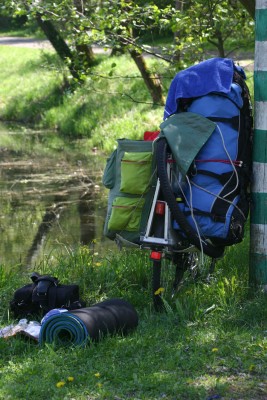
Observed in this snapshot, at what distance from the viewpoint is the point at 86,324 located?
16.7ft

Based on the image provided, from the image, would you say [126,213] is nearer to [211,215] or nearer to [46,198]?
[211,215]

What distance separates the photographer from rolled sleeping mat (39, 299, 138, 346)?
509cm

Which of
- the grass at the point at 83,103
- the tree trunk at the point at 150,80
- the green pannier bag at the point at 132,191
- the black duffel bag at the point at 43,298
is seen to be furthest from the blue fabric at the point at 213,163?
the grass at the point at 83,103

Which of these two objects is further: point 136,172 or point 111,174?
point 111,174

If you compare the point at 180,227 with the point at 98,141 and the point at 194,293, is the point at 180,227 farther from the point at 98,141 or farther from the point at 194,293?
the point at 98,141

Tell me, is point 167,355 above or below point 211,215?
below

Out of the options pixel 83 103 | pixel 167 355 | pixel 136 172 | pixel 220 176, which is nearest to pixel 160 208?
pixel 136 172

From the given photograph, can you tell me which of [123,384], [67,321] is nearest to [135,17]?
[67,321]

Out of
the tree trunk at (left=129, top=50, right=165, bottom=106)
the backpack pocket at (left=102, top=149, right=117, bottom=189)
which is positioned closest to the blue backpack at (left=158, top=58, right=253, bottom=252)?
the backpack pocket at (left=102, top=149, right=117, bottom=189)

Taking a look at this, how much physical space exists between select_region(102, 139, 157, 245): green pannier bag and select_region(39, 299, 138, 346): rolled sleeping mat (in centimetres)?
60

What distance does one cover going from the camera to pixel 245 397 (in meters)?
4.23

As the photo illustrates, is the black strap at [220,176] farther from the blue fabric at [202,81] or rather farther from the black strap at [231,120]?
the blue fabric at [202,81]

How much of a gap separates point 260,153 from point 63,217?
6.74m

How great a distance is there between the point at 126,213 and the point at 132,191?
0.52 ft
